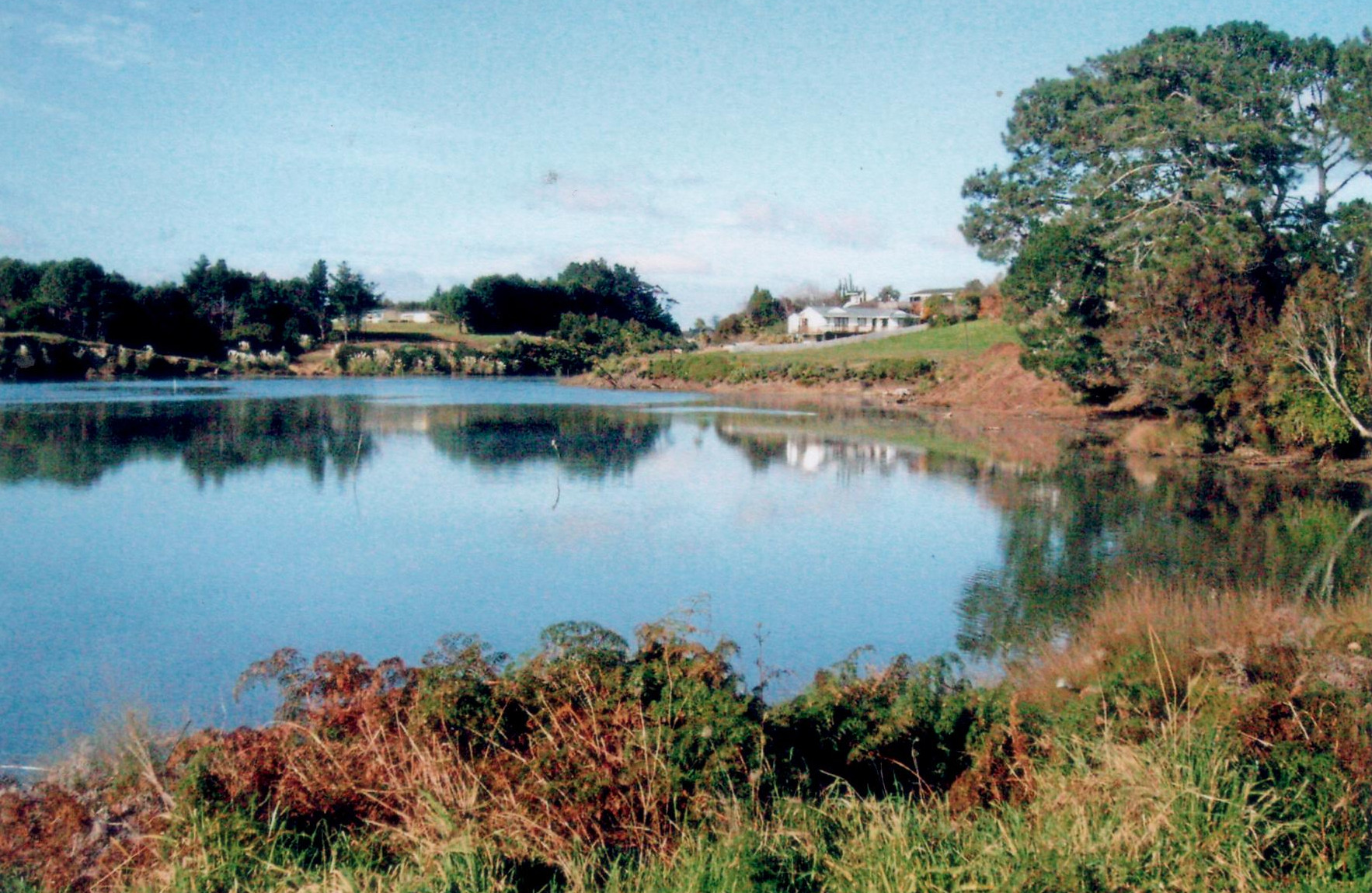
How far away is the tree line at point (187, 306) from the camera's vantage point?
76.0 m

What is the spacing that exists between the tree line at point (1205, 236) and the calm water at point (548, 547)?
2.96 m

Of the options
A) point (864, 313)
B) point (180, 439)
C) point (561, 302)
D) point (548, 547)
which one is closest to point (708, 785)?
point (548, 547)

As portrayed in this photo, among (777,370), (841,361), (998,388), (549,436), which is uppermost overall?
(841,361)

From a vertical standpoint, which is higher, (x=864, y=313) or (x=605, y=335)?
(x=864, y=313)

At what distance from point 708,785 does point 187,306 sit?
8905cm

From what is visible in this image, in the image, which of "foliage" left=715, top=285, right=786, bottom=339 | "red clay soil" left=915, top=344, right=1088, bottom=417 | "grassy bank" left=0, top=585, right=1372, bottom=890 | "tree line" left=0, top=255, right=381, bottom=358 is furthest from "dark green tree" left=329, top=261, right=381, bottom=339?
"grassy bank" left=0, top=585, right=1372, bottom=890

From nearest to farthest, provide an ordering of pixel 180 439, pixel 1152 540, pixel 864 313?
pixel 1152 540 → pixel 180 439 → pixel 864 313

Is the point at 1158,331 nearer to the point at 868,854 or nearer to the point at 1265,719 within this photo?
the point at 1265,719

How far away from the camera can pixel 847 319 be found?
96.2 m

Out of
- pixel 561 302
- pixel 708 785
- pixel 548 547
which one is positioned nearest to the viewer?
pixel 708 785

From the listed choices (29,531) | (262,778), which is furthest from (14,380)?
(262,778)

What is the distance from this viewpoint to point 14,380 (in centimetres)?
6538

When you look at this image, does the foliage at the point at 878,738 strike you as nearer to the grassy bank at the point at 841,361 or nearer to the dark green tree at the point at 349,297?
the grassy bank at the point at 841,361

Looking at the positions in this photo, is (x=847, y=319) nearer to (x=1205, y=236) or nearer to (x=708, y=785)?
(x=1205, y=236)
